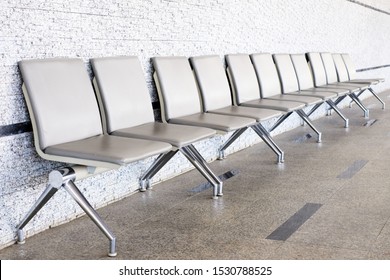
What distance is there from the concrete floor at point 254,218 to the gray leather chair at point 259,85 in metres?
0.47

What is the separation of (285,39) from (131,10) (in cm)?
286

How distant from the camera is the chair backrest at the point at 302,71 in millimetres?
5398

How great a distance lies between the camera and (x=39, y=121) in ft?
7.84

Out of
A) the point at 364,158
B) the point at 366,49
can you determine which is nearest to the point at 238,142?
the point at 364,158

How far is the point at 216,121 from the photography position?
10.5ft

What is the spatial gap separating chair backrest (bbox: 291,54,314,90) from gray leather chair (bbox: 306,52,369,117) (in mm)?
189

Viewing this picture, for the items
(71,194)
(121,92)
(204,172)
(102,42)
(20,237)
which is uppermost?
(102,42)

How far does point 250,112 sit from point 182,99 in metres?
0.51

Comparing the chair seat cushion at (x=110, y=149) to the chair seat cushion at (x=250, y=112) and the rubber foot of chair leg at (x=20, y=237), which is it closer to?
the rubber foot of chair leg at (x=20, y=237)

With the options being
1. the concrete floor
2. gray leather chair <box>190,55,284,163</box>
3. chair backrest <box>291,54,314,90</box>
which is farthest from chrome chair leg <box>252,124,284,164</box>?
chair backrest <box>291,54,314,90</box>

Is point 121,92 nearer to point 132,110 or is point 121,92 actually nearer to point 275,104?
point 132,110

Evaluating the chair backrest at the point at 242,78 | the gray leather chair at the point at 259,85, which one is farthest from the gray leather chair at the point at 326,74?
the chair backrest at the point at 242,78

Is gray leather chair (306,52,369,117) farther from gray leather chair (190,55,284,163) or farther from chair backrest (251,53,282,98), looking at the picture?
gray leather chair (190,55,284,163)

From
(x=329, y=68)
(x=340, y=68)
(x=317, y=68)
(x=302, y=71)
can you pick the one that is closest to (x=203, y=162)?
(x=302, y=71)
